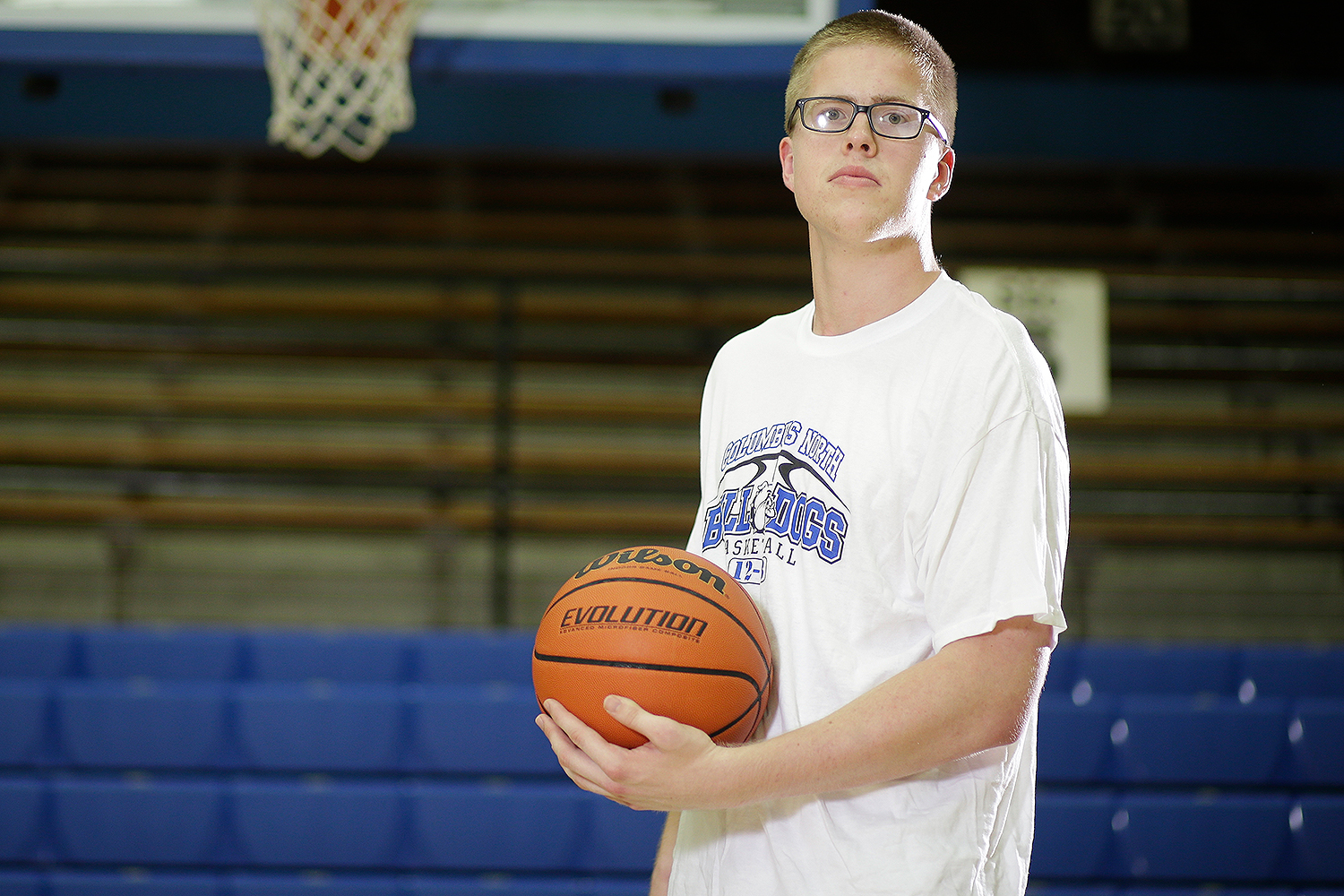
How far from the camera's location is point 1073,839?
2.56 metres

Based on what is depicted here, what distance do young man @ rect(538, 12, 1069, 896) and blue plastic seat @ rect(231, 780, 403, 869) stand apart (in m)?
1.69

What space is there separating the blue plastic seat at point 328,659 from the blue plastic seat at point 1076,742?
1.56 meters

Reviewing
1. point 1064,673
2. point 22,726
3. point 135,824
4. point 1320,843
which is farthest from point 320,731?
point 1320,843

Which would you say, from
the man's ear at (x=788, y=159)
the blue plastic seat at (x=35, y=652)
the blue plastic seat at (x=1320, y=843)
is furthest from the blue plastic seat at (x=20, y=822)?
the blue plastic seat at (x=1320, y=843)

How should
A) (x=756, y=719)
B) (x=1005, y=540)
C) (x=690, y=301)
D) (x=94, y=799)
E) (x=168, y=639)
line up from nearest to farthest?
(x=1005, y=540) < (x=756, y=719) < (x=94, y=799) < (x=168, y=639) < (x=690, y=301)

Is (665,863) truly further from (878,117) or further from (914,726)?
(878,117)

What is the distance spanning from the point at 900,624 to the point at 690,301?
387cm

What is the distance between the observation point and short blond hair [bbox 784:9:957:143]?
95 cm

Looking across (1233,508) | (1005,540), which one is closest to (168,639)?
(1005,540)

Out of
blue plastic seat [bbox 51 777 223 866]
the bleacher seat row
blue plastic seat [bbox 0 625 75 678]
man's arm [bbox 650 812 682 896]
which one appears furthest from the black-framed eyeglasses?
blue plastic seat [bbox 0 625 75 678]

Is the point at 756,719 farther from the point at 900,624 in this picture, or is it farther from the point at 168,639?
the point at 168,639

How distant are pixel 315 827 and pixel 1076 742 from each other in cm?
179

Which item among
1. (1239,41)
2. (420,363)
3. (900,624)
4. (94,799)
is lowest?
(94,799)

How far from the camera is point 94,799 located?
2.52 m
